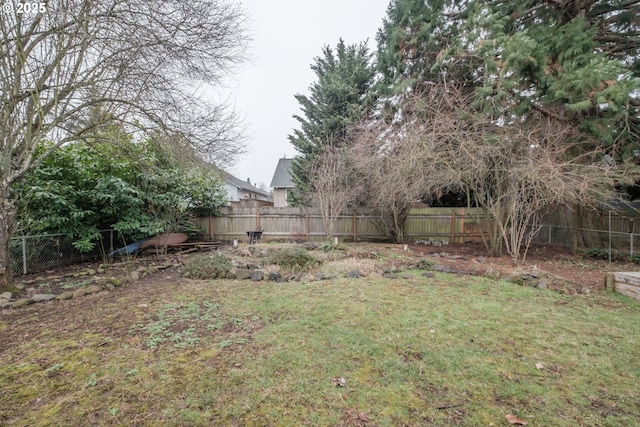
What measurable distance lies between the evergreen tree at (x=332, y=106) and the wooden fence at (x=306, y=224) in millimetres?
1173

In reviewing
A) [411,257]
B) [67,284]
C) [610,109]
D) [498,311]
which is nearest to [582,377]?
[498,311]

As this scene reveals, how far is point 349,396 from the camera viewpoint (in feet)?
6.36

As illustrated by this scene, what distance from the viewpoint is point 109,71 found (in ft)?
14.8

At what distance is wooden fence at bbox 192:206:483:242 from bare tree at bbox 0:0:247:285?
5.67 metres

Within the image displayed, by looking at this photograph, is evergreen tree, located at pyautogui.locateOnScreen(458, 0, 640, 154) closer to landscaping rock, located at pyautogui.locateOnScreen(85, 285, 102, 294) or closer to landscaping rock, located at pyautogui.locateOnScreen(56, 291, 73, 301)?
landscaping rock, located at pyautogui.locateOnScreen(85, 285, 102, 294)

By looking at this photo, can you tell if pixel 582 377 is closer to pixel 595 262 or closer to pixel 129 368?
pixel 129 368

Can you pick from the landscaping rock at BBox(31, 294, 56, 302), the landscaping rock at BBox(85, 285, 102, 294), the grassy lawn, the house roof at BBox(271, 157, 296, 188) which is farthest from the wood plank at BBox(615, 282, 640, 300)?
the house roof at BBox(271, 157, 296, 188)

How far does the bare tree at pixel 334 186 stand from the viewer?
869 centimetres

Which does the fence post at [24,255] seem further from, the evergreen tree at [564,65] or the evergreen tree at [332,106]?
the evergreen tree at [564,65]

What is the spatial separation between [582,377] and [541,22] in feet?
28.7

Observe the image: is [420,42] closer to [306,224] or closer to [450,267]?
[450,267]

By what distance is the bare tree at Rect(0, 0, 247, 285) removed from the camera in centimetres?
392

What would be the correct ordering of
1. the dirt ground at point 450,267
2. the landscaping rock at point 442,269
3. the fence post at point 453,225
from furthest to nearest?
the fence post at point 453,225
the landscaping rock at point 442,269
the dirt ground at point 450,267

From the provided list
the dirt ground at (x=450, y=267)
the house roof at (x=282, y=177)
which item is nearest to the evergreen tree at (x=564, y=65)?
the dirt ground at (x=450, y=267)
